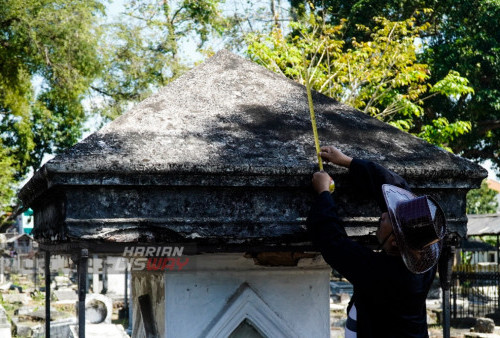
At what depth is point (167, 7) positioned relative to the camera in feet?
65.1

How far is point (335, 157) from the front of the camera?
2.61 m

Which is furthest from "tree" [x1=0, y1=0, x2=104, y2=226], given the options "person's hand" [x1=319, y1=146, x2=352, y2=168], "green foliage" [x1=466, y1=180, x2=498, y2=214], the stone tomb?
"green foliage" [x1=466, y1=180, x2=498, y2=214]

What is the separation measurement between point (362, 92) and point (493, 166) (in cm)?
1181

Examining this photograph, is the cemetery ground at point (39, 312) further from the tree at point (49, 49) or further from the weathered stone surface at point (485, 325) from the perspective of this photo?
the weathered stone surface at point (485, 325)

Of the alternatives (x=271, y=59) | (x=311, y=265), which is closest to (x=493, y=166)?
(x=271, y=59)

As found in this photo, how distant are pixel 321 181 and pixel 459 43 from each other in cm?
1642

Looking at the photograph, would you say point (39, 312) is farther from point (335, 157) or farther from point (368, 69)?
point (335, 157)

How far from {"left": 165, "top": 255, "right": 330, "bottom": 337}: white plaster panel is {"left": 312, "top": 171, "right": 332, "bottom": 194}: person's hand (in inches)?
27.1

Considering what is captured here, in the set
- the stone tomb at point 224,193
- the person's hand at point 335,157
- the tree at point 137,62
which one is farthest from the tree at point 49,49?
the person's hand at point 335,157

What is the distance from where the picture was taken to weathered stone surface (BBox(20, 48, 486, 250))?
2.37 m

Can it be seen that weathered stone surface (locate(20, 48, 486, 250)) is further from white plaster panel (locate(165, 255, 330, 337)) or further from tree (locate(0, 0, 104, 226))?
tree (locate(0, 0, 104, 226))

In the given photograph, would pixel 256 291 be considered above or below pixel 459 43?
below

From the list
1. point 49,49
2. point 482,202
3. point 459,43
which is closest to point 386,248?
point 49,49

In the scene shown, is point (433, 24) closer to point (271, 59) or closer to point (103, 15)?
point (271, 59)
